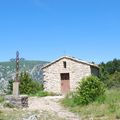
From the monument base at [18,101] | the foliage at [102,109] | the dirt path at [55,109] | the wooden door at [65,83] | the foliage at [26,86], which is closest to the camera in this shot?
the foliage at [102,109]

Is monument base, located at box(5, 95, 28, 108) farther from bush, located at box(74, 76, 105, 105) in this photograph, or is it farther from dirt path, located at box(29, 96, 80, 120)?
bush, located at box(74, 76, 105, 105)

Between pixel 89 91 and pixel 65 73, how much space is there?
529 inches

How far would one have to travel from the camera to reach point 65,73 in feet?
120

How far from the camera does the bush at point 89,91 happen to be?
22.6 metres

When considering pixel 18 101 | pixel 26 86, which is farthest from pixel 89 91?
pixel 26 86

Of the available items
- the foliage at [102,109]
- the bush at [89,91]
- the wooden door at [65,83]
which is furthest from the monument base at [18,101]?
Result: the wooden door at [65,83]

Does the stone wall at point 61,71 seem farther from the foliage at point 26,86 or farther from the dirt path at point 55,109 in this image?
the dirt path at point 55,109

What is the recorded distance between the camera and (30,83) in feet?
124

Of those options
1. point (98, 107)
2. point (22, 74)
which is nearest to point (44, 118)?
point (98, 107)

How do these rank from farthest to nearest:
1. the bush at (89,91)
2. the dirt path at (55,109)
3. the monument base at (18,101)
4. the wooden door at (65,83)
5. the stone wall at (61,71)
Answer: the wooden door at (65,83), the stone wall at (61,71), the bush at (89,91), the monument base at (18,101), the dirt path at (55,109)

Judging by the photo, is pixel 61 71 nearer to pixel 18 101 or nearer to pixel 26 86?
pixel 26 86

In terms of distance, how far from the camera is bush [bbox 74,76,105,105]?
22.6 meters

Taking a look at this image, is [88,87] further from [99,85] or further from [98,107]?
[98,107]

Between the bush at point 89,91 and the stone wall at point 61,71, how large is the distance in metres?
11.7
